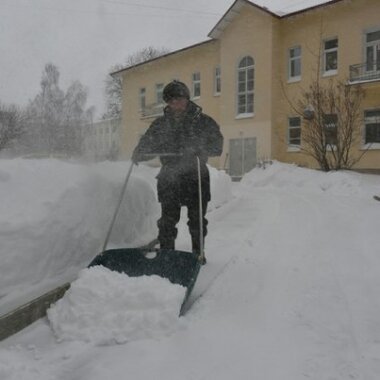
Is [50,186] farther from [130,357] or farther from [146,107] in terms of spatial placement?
[146,107]

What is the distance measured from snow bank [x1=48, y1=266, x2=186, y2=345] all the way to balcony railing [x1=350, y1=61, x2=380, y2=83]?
58.0 ft

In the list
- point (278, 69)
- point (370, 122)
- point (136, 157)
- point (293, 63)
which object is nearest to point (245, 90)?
point (278, 69)

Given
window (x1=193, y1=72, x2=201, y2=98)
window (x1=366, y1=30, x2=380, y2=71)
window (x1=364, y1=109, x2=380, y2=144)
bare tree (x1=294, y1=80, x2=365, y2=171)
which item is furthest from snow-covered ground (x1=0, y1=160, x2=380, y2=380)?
window (x1=193, y1=72, x2=201, y2=98)

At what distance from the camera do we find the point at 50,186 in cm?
383

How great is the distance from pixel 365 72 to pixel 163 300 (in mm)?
18513

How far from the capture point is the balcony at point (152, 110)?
27.8 meters

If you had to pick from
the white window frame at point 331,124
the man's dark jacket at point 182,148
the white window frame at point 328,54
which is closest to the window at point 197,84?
the white window frame at point 328,54

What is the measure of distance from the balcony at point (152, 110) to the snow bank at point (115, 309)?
81.8ft

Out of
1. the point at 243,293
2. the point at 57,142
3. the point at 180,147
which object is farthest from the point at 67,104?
the point at 243,293

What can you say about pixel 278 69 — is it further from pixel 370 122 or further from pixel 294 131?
pixel 370 122

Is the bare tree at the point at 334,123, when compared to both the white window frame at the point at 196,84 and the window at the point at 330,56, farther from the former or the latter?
the white window frame at the point at 196,84

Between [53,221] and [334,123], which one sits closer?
[53,221]

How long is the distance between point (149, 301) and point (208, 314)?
456 millimetres

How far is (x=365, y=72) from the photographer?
62.6 feet
